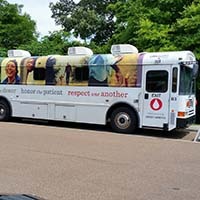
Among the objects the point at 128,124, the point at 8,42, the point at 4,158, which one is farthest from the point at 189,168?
the point at 8,42

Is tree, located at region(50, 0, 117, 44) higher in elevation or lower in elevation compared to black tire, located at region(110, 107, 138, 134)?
higher

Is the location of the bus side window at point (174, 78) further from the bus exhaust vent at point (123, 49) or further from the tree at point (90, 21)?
the tree at point (90, 21)

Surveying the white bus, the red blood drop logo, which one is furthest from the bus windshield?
the red blood drop logo

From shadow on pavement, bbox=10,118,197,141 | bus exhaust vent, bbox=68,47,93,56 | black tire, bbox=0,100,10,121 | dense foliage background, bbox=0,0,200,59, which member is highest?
dense foliage background, bbox=0,0,200,59

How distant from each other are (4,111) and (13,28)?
2040 cm

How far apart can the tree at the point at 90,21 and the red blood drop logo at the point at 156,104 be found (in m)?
20.3

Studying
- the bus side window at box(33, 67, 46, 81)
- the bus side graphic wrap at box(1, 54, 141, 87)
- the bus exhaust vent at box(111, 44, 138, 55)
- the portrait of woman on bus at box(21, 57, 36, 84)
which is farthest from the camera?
the portrait of woman on bus at box(21, 57, 36, 84)

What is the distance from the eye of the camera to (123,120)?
15.1 meters

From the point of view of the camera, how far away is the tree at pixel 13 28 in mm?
36469

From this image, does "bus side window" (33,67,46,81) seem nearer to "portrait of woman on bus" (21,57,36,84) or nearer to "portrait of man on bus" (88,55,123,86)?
"portrait of woman on bus" (21,57,36,84)

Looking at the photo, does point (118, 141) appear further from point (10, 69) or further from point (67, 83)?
point (10, 69)

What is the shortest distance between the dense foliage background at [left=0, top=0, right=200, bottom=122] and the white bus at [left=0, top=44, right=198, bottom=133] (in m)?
5.18

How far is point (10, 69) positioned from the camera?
17.9 m

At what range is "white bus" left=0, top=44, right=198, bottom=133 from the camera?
1429cm
